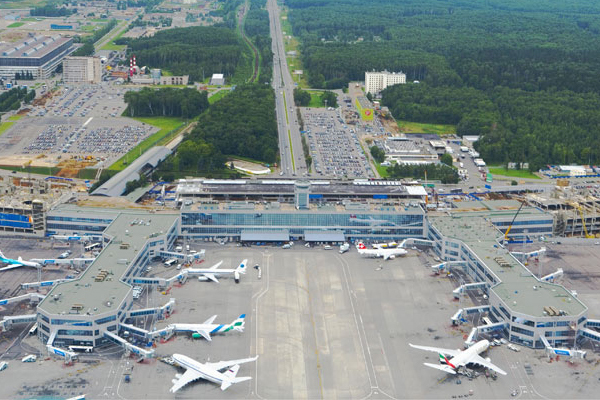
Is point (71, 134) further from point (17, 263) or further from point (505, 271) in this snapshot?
point (505, 271)

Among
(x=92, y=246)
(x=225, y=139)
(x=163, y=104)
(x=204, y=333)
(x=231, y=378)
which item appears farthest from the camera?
(x=163, y=104)

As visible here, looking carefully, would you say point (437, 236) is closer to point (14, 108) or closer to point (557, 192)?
point (557, 192)

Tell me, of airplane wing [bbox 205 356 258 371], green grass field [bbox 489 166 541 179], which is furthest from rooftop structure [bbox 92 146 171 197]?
green grass field [bbox 489 166 541 179]

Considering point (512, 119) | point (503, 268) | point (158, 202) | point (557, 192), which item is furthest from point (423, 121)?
point (503, 268)

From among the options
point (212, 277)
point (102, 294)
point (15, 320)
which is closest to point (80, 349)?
point (102, 294)

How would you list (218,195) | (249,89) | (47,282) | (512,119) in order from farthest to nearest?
(249,89)
(512,119)
(218,195)
(47,282)
